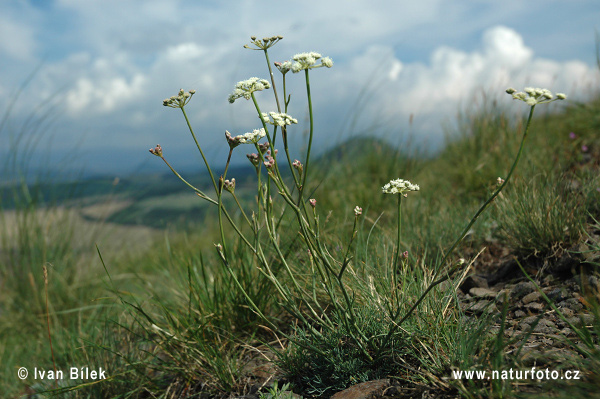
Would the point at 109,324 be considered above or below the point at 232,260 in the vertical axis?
below

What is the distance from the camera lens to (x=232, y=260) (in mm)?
2912

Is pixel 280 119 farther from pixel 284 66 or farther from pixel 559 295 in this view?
pixel 559 295

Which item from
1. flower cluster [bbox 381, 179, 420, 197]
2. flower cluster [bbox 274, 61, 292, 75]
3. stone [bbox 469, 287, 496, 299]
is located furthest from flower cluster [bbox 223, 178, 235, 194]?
stone [bbox 469, 287, 496, 299]

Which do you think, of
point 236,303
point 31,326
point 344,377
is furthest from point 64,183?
point 344,377

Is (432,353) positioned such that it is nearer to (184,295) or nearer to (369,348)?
(369,348)

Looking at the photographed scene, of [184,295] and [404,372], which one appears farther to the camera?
[184,295]

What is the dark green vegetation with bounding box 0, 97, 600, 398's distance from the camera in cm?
195

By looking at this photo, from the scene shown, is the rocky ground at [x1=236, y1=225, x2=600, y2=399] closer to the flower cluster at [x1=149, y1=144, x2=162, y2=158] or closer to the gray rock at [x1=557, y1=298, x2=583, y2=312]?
the gray rock at [x1=557, y1=298, x2=583, y2=312]

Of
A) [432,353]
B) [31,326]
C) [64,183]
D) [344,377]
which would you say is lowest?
[31,326]

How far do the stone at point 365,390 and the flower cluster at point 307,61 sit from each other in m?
1.36

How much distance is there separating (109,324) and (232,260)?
3.25 ft

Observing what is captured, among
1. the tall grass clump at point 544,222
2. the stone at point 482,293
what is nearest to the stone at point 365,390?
the stone at point 482,293

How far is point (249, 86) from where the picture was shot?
1.71m

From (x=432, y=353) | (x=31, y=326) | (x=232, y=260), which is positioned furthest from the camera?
(x=31, y=326)
